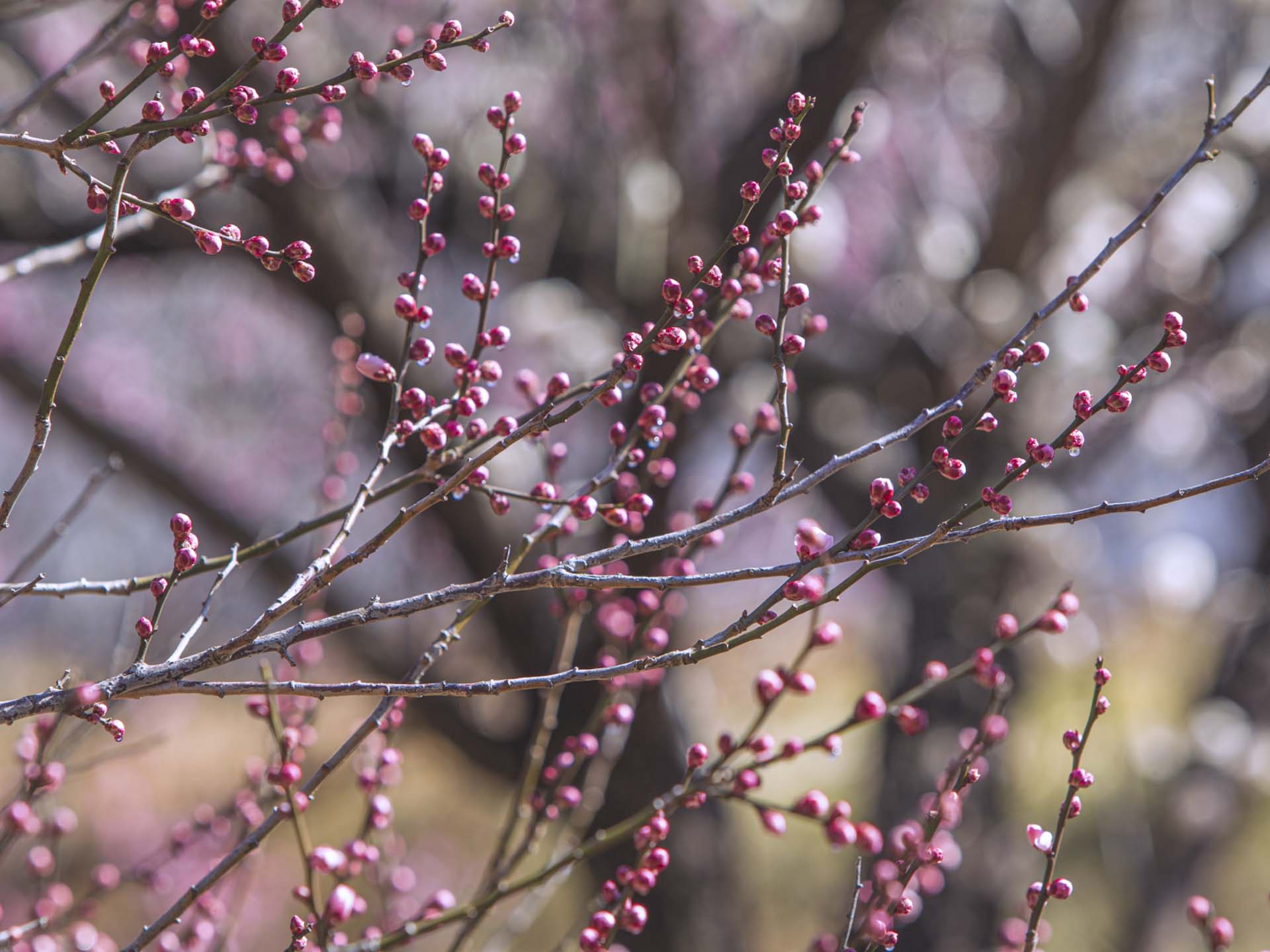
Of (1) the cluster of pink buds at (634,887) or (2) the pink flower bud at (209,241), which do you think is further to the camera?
(1) the cluster of pink buds at (634,887)

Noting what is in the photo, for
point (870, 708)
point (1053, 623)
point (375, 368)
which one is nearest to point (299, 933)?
point (375, 368)

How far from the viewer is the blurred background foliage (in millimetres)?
3514

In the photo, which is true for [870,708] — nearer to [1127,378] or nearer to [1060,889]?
[1060,889]

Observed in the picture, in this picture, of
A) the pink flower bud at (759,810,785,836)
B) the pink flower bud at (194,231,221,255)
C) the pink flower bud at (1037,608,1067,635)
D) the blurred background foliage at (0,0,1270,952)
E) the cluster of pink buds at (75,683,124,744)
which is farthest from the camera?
the blurred background foliage at (0,0,1270,952)

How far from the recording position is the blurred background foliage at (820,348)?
3.51 metres

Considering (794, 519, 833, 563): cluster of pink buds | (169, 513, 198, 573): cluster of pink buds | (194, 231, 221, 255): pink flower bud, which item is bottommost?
(169, 513, 198, 573): cluster of pink buds

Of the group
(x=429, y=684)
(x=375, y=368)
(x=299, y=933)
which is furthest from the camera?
(x=375, y=368)

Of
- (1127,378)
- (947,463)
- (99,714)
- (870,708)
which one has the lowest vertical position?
(99,714)

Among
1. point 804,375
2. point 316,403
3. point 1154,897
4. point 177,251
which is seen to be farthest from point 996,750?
point 316,403

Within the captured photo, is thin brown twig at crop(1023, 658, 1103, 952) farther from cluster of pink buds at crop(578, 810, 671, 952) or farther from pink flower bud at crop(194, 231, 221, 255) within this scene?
pink flower bud at crop(194, 231, 221, 255)

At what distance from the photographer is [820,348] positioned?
419 centimetres

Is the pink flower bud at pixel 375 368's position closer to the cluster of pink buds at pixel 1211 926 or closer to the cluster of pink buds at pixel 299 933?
the cluster of pink buds at pixel 299 933

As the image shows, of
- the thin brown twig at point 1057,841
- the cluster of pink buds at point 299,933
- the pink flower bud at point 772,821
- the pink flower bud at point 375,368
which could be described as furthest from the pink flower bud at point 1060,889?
the pink flower bud at point 375,368

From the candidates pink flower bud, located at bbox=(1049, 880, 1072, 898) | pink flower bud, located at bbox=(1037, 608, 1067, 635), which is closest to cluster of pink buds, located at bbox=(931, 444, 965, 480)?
pink flower bud, located at bbox=(1037, 608, 1067, 635)
